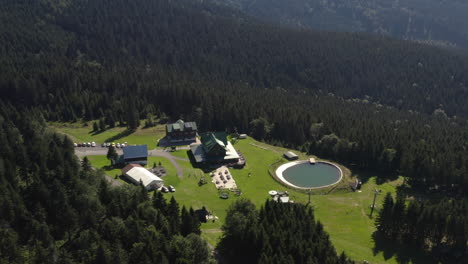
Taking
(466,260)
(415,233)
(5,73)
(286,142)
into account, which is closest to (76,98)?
(5,73)

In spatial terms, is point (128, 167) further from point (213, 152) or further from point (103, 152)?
point (213, 152)

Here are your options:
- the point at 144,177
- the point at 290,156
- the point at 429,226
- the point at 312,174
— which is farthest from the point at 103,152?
the point at 429,226

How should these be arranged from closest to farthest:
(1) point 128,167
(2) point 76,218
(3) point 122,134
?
(2) point 76,218 → (1) point 128,167 → (3) point 122,134

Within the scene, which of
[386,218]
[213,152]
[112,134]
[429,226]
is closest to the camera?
[429,226]

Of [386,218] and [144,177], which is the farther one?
[144,177]

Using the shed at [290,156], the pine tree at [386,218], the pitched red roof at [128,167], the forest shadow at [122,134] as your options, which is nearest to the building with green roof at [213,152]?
the shed at [290,156]

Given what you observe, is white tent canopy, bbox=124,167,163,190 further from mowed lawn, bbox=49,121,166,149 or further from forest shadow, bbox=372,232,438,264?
forest shadow, bbox=372,232,438,264

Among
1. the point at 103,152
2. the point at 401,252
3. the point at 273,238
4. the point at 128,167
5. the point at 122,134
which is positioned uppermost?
the point at 273,238
